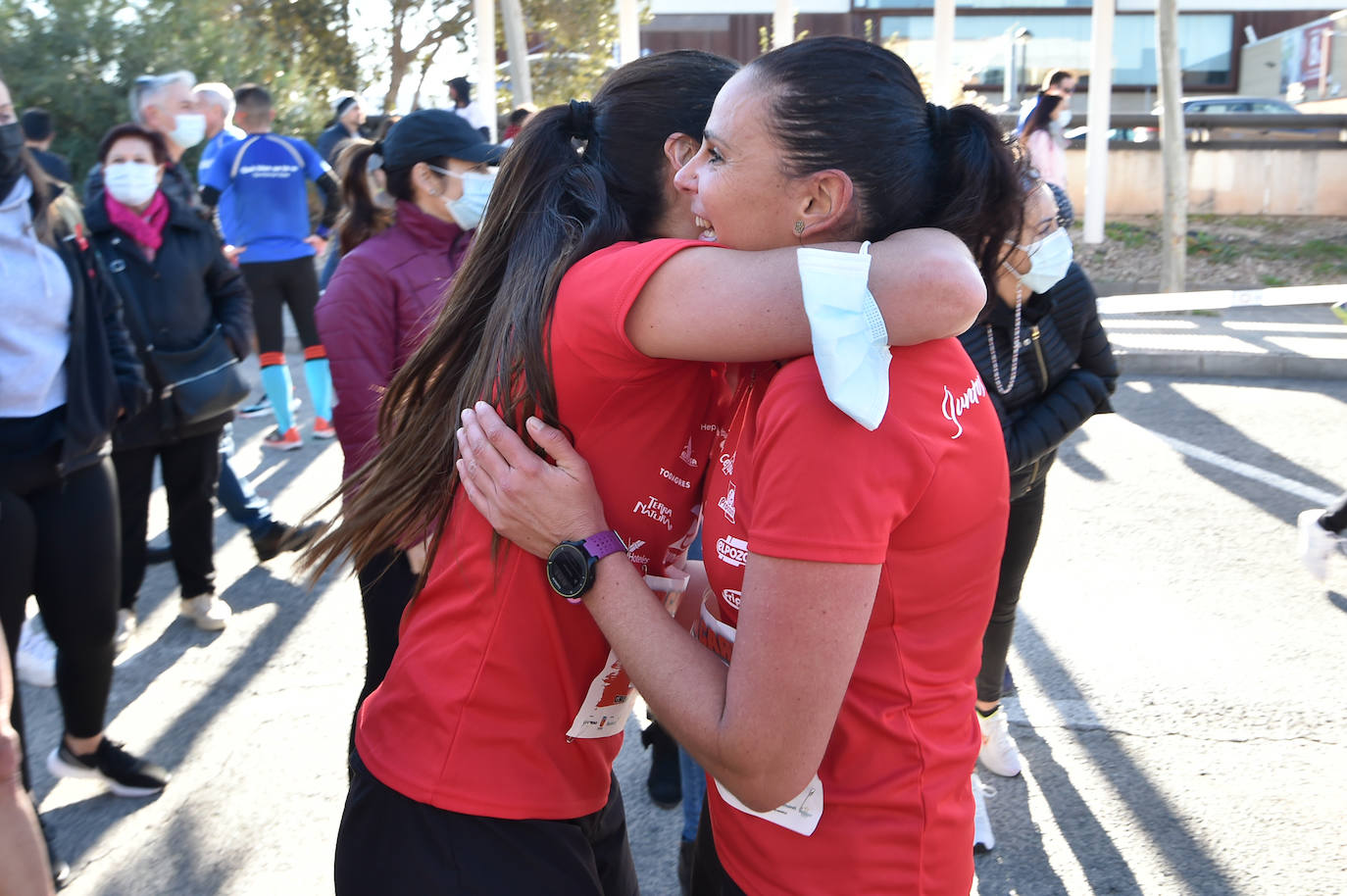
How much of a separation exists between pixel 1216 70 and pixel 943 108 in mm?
34510

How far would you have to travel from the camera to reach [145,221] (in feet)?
14.2

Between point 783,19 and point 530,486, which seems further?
point 783,19

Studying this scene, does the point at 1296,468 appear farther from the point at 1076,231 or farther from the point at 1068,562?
the point at 1076,231

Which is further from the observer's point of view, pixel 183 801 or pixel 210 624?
pixel 210 624

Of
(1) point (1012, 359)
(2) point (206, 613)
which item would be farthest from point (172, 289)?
(1) point (1012, 359)

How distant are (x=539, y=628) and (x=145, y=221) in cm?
359

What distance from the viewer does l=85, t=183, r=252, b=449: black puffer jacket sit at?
427 centimetres

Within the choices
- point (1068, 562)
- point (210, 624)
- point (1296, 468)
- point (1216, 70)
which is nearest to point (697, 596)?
point (210, 624)

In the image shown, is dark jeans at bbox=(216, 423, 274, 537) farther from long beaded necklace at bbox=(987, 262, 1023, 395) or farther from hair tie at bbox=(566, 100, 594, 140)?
hair tie at bbox=(566, 100, 594, 140)

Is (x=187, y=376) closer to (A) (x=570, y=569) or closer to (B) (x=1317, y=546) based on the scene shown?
(A) (x=570, y=569)

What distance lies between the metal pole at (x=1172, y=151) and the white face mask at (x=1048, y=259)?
30.6 ft

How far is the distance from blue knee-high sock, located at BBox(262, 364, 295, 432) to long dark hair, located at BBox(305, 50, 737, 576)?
5.73 m

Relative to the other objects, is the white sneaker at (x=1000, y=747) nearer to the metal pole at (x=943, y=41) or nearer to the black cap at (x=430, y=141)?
the black cap at (x=430, y=141)

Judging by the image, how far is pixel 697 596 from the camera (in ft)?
5.82
